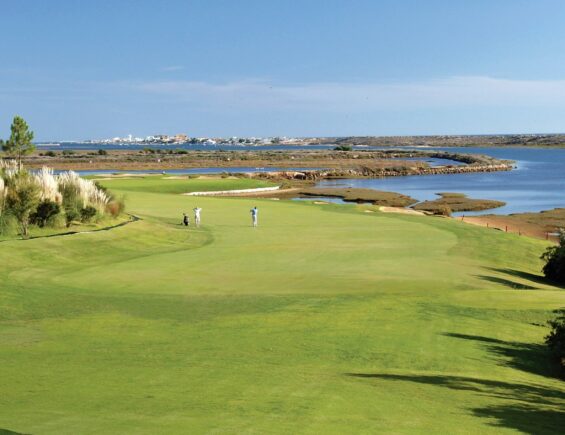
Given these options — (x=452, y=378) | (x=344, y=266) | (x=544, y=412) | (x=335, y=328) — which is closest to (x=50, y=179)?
(x=344, y=266)

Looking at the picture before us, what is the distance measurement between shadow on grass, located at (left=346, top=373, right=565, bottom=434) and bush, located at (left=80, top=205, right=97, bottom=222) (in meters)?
20.2

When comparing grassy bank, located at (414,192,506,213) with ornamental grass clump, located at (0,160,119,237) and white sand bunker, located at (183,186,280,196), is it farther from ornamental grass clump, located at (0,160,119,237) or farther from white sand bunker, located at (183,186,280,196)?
ornamental grass clump, located at (0,160,119,237)

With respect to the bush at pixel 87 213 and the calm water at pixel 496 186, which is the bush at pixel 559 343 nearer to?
the bush at pixel 87 213

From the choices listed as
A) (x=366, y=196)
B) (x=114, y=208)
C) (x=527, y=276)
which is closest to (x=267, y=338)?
(x=527, y=276)

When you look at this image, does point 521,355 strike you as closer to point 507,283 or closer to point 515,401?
point 515,401

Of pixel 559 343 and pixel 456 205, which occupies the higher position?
pixel 559 343

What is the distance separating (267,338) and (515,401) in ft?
16.6

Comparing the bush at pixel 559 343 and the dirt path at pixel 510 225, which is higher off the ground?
the bush at pixel 559 343

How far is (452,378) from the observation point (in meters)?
11.9

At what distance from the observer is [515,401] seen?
10719 millimetres

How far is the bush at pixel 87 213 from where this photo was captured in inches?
1147

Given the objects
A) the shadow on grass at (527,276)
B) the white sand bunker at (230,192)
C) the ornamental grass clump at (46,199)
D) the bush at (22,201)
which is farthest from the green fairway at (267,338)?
the white sand bunker at (230,192)

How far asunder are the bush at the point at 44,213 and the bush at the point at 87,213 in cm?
184

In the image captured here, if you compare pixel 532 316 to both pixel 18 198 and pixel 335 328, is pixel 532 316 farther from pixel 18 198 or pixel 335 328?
pixel 18 198
